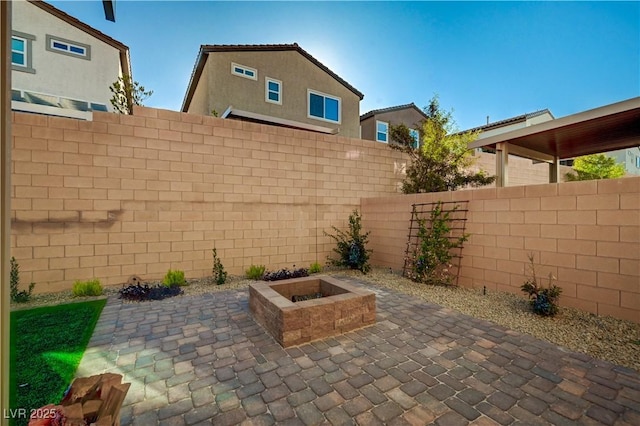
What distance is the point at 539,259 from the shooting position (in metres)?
4.39

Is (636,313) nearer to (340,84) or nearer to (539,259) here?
(539,259)

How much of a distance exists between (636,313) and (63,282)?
893cm

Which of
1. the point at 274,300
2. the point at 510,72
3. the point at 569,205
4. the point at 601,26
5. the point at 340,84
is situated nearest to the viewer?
the point at 274,300

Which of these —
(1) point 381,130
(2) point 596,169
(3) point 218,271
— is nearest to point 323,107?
(1) point 381,130

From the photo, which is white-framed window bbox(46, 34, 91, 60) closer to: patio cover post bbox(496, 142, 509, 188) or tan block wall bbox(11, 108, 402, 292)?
tan block wall bbox(11, 108, 402, 292)

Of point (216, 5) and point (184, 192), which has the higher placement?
point (216, 5)

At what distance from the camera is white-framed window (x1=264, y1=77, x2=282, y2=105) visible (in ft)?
Result: 36.9

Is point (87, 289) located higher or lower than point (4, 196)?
lower

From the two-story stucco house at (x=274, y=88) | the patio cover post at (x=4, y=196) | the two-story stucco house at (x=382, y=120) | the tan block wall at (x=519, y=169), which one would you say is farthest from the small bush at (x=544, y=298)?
the two-story stucco house at (x=382, y=120)

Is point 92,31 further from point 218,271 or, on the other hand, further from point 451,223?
point 451,223

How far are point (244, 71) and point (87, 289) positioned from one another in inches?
369

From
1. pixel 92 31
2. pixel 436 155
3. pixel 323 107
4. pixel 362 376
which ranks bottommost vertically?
pixel 362 376

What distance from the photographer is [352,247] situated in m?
6.89

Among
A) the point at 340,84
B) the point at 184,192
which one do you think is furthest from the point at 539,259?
the point at 340,84
